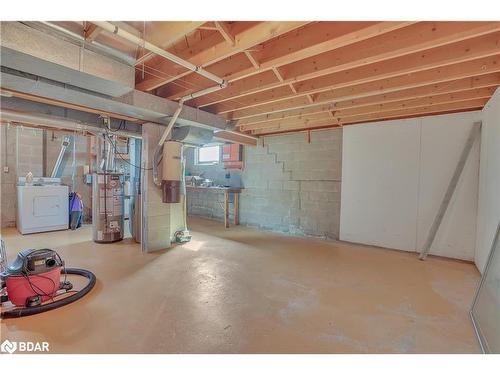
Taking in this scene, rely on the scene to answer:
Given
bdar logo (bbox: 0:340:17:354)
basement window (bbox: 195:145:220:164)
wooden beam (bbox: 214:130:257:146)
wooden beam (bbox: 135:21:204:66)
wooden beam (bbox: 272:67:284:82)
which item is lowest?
bdar logo (bbox: 0:340:17:354)

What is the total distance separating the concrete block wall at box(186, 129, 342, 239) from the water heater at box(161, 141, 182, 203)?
2401 millimetres

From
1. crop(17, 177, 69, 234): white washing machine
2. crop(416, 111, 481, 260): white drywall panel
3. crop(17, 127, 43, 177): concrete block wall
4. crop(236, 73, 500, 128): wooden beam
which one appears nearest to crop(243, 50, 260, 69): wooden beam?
crop(236, 73, 500, 128): wooden beam

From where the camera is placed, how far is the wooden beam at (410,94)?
104 inches

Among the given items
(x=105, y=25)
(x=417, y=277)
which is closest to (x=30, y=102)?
(x=105, y=25)

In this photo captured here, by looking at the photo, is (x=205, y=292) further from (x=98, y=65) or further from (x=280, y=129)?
(x=280, y=129)

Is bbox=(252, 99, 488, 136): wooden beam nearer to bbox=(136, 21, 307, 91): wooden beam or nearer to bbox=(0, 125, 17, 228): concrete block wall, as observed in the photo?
bbox=(136, 21, 307, 91): wooden beam

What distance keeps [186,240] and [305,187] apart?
2597 millimetres

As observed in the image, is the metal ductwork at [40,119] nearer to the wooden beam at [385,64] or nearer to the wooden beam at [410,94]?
the wooden beam at [385,64]

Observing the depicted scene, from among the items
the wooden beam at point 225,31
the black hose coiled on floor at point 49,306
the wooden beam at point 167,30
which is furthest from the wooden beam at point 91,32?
the black hose coiled on floor at point 49,306

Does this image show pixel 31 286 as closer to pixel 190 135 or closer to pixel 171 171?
pixel 171 171

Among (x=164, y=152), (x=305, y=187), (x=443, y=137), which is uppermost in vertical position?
(x=443, y=137)

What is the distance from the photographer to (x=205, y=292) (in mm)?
2447

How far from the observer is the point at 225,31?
1857 mm

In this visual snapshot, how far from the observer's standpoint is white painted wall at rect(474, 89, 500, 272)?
262 cm
